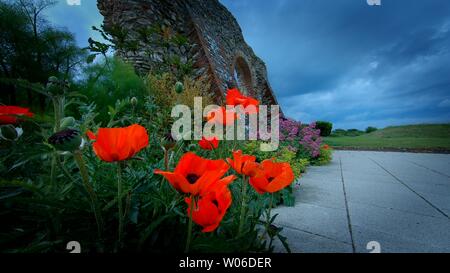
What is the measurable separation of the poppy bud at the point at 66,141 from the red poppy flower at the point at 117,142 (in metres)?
0.03

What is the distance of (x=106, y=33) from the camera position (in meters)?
3.92

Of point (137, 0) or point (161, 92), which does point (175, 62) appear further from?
point (137, 0)

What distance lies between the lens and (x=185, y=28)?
6047 millimetres

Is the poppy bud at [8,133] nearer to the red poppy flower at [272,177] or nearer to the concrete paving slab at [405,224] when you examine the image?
the red poppy flower at [272,177]

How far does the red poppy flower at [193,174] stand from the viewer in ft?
1.34

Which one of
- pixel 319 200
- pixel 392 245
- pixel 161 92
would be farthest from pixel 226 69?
pixel 392 245

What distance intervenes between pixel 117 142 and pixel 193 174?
0.17 meters

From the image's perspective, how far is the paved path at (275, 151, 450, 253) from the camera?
98 centimetres

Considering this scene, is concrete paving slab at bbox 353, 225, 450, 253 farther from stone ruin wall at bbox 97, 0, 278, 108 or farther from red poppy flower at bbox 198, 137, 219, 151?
stone ruin wall at bbox 97, 0, 278, 108

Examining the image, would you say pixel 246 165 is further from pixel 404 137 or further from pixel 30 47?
pixel 404 137

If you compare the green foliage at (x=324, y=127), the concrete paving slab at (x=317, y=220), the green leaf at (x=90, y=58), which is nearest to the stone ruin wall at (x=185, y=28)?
the green leaf at (x=90, y=58)

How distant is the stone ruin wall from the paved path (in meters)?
3.44

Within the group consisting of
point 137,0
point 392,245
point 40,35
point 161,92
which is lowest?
point 392,245
